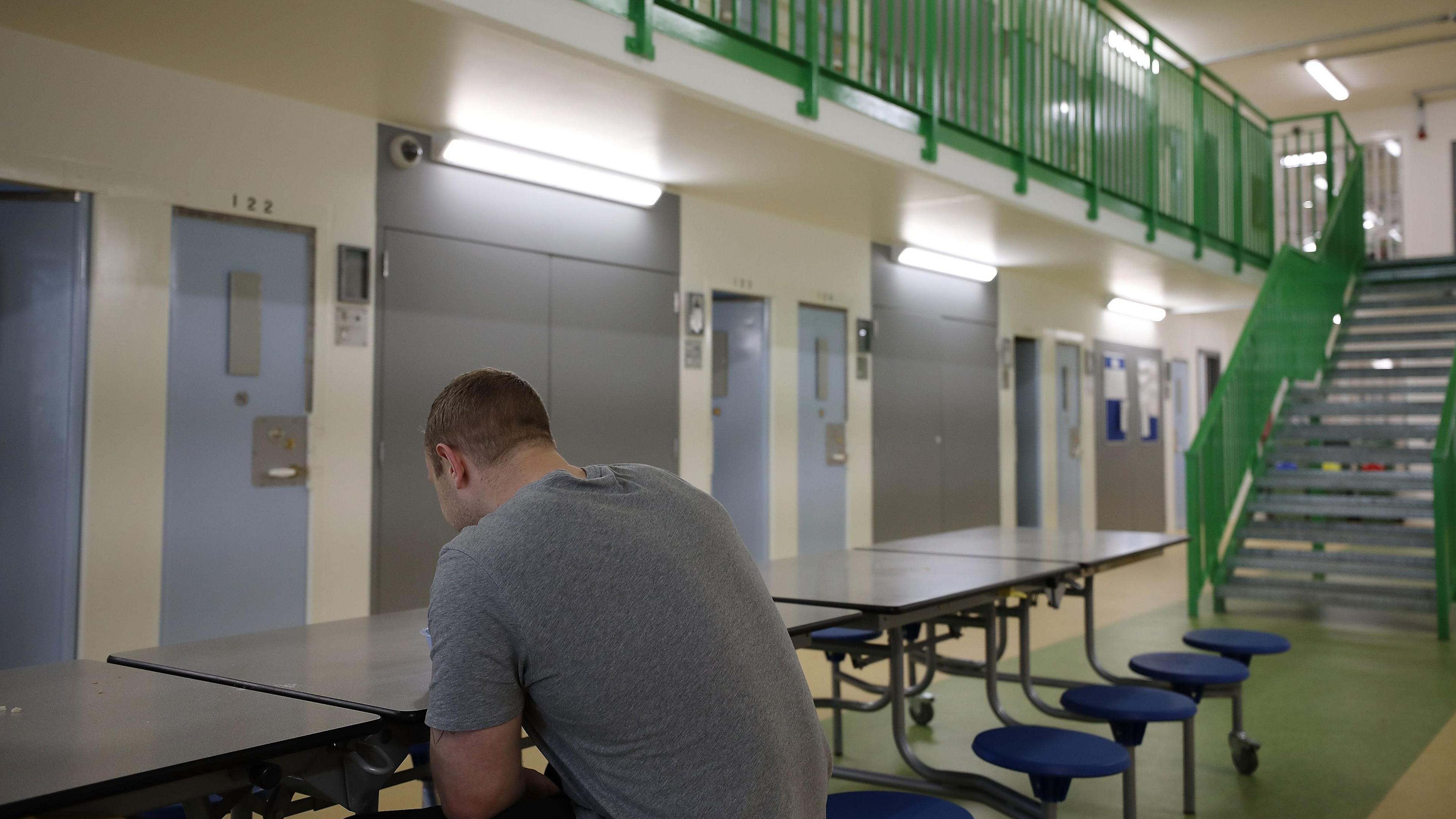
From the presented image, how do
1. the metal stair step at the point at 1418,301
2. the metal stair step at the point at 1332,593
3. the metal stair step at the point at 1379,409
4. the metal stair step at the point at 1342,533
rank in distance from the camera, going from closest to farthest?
1. the metal stair step at the point at 1332,593
2. the metal stair step at the point at 1342,533
3. the metal stair step at the point at 1379,409
4. the metal stair step at the point at 1418,301

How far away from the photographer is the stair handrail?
21.0ft

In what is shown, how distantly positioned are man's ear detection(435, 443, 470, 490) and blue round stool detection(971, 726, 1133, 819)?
1628 millimetres

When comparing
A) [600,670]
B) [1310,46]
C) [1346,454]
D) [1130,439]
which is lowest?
[600,670]

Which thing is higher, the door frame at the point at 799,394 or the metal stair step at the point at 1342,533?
the door frame at the point at 799,394

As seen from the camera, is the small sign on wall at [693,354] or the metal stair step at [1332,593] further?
the metal stair step at [1332,593]

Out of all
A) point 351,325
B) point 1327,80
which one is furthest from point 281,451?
point 1327,80

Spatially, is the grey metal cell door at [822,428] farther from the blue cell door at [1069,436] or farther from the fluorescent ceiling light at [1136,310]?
the fluorescent ceiling light at [1136,310]

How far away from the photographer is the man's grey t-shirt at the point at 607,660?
1.45 m

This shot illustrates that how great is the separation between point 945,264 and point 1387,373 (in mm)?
3575

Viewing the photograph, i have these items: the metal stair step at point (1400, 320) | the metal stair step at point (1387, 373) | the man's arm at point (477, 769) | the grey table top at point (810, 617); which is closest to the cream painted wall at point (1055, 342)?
the metal stair step at point (1400, 320)

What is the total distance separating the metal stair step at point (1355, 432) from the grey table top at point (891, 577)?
4.91 meters

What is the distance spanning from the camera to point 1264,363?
7.85 m

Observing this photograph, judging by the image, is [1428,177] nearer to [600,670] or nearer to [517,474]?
[517,474]

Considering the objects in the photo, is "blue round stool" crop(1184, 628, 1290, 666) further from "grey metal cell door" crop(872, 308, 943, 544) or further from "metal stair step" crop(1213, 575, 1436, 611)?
"grey metal cell door" crop(872, 308, 943, 544)
